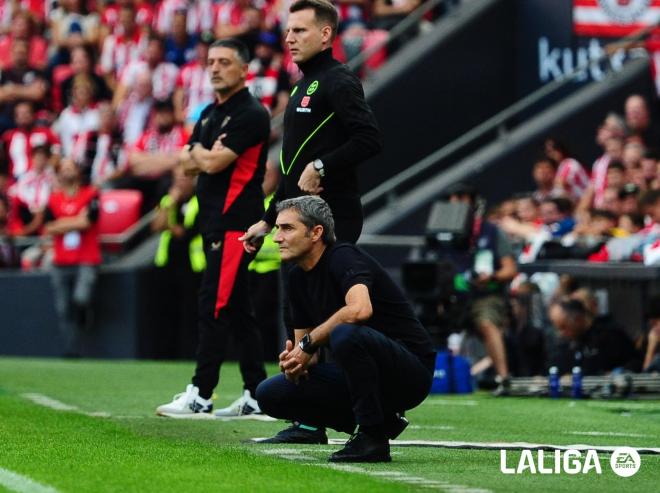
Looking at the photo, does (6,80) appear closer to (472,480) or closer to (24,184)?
(24,184)

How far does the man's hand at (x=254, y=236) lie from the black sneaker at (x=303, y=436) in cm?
125

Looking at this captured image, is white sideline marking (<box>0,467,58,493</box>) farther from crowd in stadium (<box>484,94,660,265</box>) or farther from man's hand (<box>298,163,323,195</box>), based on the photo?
crowd in stadium (<box>484,94,660,265</box>)

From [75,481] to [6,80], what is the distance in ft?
58.4

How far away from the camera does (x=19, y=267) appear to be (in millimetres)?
20547

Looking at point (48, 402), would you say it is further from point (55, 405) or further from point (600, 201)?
point (600, 201)

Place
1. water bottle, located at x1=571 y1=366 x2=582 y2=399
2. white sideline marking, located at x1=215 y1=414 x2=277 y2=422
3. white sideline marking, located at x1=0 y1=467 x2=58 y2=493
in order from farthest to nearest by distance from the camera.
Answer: water bottle, located at x1=571 y1=366 x2=582 y2=399 < white sideline marking, located at x1=215 y1=414 x2=277 y2=422 < white sideline marking, located at x1=0 y1=467 x2=58 y2=493

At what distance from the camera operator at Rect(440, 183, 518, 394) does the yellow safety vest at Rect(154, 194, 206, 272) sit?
4.45m

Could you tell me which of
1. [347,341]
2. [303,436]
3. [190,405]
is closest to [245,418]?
[190,405]

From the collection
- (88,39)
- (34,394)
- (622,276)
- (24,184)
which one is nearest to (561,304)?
(622,276)

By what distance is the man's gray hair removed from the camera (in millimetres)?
7809

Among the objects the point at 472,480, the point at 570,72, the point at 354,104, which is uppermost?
the point at 570,72

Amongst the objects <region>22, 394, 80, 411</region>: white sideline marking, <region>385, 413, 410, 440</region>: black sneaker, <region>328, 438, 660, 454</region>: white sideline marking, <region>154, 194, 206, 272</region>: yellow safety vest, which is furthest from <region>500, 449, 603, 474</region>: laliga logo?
<region>154, 194, 206, 272</region>: yellow safety vest

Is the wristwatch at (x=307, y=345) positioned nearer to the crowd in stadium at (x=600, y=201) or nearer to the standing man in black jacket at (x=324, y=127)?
the standing man in black jacket at (x=324, y=127)

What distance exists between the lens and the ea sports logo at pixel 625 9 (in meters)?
19.4
